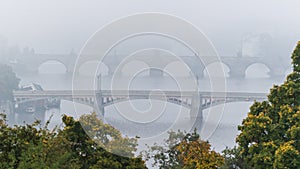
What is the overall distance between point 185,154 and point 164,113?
22.8 inches

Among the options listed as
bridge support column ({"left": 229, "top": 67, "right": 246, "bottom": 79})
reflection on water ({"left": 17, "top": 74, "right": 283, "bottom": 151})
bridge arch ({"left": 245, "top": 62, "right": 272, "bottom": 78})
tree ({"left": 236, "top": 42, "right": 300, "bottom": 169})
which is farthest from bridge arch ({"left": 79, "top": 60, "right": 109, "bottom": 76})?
bridge arch ({"left": 245, "top": 62, "right": 272, "bottom": 78})

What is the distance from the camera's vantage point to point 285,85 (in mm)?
4965

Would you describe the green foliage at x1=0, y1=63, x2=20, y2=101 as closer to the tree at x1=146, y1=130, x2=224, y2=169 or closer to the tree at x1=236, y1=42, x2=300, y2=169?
the tree at x1=146, y1=130, x2=224, y2=169

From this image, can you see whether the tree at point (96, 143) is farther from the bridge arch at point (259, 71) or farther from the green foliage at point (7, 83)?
the bridge arch at point (259, 71)

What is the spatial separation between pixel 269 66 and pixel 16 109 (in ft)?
54.8

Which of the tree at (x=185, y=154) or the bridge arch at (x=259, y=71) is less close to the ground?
the bridge arch at (x=259, y=71)

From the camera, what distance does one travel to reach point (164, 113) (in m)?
5.01

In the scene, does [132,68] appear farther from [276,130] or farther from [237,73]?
[237,73]

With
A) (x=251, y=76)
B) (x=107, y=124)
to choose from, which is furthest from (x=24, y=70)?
(x=107, y=124)

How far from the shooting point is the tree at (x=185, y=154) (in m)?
4.68

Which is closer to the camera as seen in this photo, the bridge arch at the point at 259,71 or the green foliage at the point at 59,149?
the green foliage at the point at 59,149

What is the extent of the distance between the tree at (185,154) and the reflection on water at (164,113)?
0.30 m

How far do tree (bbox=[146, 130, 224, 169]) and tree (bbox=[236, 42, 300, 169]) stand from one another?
17.7 inches

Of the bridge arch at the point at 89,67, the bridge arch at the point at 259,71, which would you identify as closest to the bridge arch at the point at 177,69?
the bridge arch at the point at 89,67
